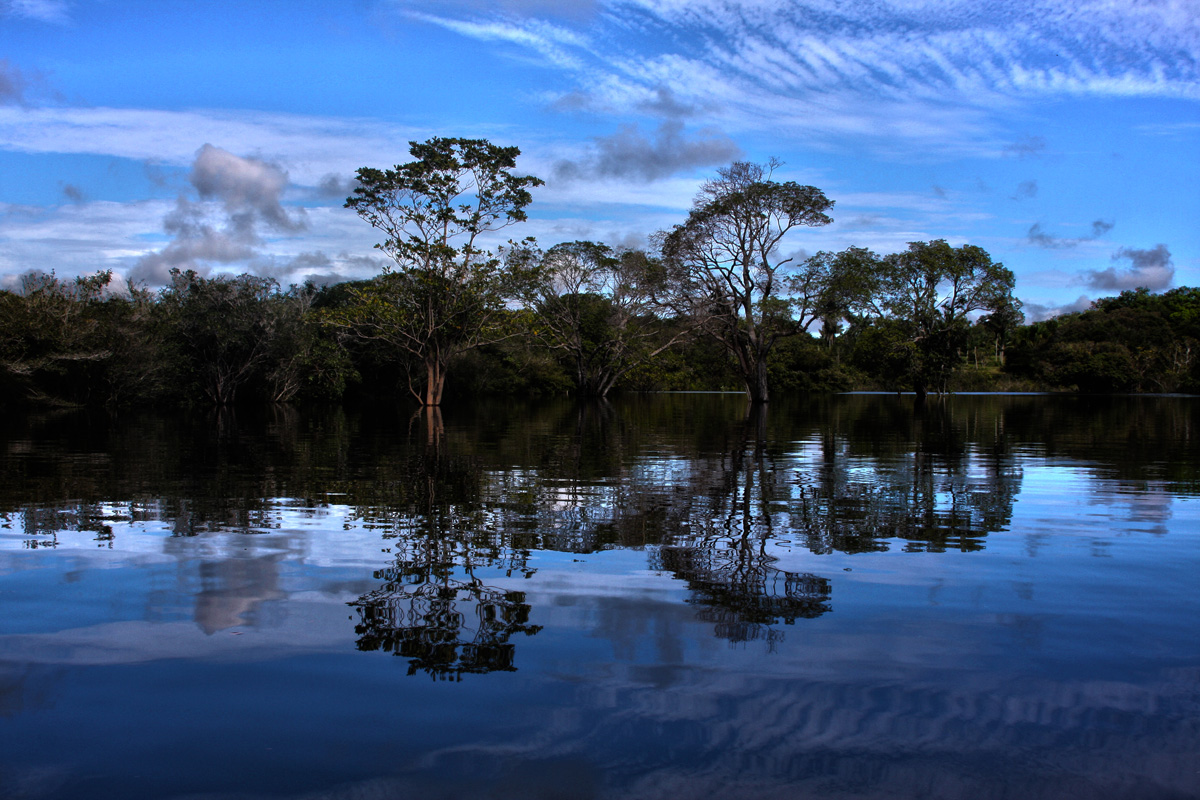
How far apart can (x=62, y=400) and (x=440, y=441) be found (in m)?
30.9

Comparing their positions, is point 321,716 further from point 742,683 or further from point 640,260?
point 640,260

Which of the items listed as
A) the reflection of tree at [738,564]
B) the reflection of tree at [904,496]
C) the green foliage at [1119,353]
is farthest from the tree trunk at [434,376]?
the green foliage at [1119,353]

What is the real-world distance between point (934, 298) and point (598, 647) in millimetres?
61431

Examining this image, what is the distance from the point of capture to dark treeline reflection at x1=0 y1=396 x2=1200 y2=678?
194 inches

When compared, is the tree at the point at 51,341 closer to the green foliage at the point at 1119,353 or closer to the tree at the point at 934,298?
the tree at the point at 934,298

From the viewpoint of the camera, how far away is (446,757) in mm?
2965

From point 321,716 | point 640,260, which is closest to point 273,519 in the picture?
point 321,716

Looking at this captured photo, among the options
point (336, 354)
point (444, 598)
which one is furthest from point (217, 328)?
point (444, 598)

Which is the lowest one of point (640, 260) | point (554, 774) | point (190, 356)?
point (554, 774)

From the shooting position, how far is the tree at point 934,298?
189 feet

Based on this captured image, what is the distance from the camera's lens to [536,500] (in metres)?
9.41

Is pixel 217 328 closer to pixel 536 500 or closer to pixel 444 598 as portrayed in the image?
pixel 536 500

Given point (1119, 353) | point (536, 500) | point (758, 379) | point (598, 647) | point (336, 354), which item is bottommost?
point (598, 647)

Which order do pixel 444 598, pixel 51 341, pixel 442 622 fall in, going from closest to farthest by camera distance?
pixel 442 622 < pixel 444 598 < pixel 51 341
